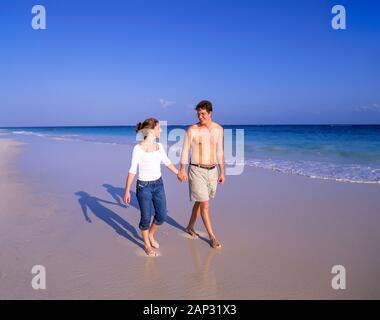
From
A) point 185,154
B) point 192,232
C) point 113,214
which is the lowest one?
point 192,232

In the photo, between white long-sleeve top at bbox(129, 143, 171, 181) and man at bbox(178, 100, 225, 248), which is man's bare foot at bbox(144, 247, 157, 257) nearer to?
man at bbox(178, 100, 225, 248)

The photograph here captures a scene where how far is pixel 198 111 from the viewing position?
430cm

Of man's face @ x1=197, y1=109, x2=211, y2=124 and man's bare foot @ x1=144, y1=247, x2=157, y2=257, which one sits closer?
man's bare foot @ x1=144, y1=247, x2=157, y2=257

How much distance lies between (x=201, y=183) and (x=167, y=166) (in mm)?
520

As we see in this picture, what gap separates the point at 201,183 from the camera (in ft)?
14.3

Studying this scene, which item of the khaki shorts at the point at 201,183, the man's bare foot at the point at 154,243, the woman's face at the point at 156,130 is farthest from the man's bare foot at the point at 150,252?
the woman's face at the point at 156,130

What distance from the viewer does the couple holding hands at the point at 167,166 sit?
394cm

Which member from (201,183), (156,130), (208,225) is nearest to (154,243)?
(208,225)

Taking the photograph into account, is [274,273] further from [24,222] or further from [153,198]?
[24,222]

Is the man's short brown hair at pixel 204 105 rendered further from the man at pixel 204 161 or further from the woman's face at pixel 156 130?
the woman's face at pixel 156 130

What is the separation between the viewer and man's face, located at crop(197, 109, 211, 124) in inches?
168

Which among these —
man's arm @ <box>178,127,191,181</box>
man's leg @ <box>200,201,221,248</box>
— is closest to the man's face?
man's arm @ <box>178,127,191,181</box>

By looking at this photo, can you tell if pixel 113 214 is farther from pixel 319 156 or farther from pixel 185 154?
pixel 319 156
